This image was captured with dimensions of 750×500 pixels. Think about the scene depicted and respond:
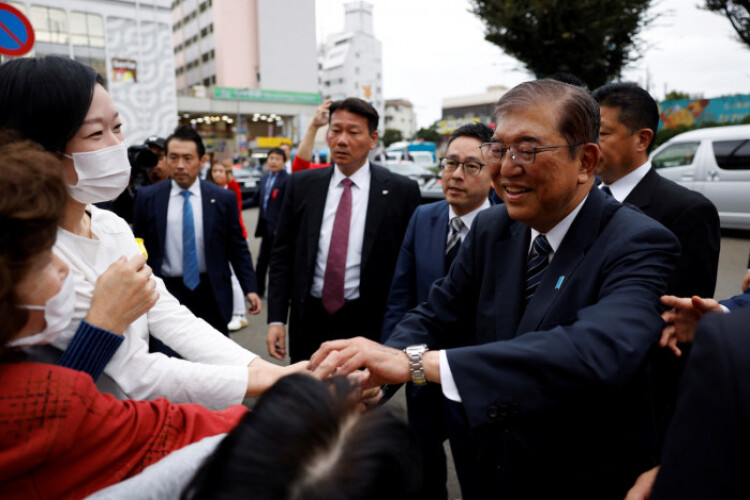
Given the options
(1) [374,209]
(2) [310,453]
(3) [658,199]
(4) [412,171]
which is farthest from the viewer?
(4) [412,171]

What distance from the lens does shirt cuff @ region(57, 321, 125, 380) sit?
1.16m

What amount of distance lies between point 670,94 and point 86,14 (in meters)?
33.3

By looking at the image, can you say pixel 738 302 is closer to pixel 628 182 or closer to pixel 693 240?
pixel 693 240

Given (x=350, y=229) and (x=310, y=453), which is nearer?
(x=310, y=453)

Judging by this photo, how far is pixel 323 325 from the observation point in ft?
10.6

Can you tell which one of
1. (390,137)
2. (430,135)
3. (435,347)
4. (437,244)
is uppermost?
(430,135)

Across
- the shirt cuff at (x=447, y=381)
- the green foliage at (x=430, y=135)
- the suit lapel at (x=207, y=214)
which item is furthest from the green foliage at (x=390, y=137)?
the shirt cuff at (x=447, y=381)

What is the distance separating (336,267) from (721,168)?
9691 millimetres

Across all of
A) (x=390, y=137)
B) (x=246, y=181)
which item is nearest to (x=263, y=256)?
(x=246, y=181)

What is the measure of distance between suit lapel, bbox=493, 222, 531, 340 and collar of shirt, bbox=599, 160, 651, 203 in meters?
1.19

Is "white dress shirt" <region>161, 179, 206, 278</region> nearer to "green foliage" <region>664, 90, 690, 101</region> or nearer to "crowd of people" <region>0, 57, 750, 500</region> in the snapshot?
"crowd of people" <region>0, 57, 750, 500</region>

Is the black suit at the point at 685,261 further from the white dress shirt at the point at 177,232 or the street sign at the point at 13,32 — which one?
the street sign at the point at 13,32

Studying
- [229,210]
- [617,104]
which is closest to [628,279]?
[617,104]

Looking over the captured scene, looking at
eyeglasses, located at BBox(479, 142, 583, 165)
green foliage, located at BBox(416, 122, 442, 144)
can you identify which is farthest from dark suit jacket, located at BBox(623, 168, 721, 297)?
green foliage, located at BBox(416, 122, 442, 144)
